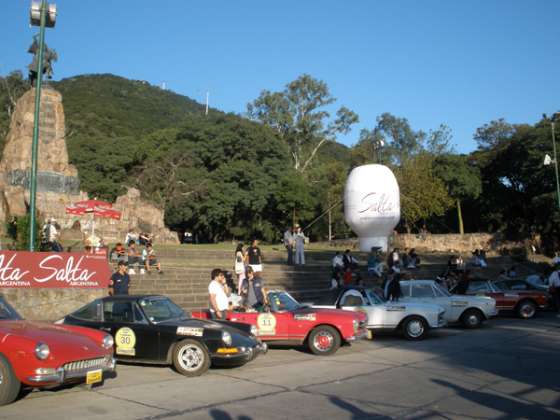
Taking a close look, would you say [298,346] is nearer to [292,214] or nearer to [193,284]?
[193,284]

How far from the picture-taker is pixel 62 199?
35375 millimetres

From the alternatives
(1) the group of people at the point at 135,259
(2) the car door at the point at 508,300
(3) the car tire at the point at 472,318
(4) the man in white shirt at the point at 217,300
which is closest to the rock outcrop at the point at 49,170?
(1) the group of people at the point at 135,259

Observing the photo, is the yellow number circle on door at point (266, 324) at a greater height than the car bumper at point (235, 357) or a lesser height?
greater

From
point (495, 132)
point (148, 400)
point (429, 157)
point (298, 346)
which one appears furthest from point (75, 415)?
point (495, 132)

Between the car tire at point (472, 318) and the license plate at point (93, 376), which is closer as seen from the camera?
the license plate at point (93, 376)

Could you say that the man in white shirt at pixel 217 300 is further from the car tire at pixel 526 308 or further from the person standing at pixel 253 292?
the car tire at pixel 526 308

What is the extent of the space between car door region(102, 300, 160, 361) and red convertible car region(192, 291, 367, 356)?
2087mm

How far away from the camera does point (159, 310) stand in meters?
10.6

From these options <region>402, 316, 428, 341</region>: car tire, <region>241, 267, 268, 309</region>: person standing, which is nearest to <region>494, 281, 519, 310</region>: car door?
<region>402, 316, 428, 341</region>: car tire

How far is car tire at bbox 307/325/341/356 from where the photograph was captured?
1237 cm

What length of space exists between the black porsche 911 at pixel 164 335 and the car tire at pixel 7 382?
2.91 m

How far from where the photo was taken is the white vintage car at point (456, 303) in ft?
56.3

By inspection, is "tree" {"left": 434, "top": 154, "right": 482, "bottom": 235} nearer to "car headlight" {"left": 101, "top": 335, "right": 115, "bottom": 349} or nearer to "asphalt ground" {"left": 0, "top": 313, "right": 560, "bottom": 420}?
"asphalt ground" {"left": 0, "top": 313, "right": 560, "bottom": 420}

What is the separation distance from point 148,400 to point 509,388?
5187mm
